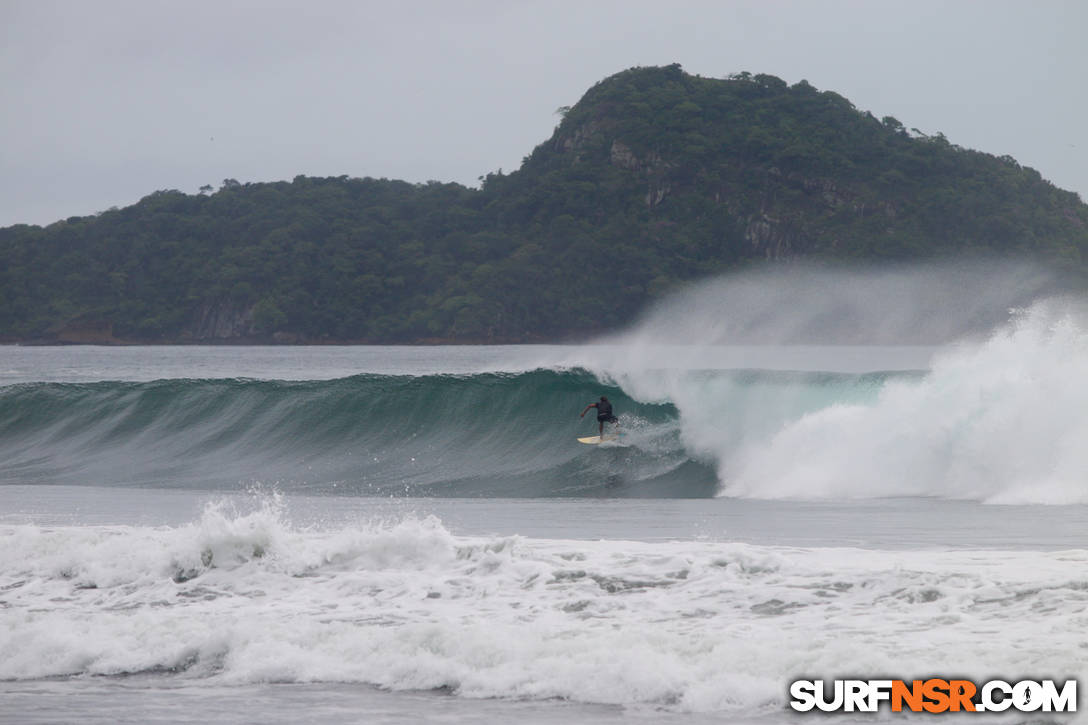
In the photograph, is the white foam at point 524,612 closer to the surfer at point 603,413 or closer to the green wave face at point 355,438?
the green wave face at point 355,438

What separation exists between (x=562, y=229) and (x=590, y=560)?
88.2 meters

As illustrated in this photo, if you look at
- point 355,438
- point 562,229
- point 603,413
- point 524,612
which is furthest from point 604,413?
point 562,229

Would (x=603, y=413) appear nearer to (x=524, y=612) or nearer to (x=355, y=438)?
(x=355, y=438)

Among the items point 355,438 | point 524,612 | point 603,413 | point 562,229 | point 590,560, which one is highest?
point 562,229

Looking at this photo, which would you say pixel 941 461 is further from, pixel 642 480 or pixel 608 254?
pixel 608 254

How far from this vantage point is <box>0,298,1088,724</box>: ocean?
723 centimetres

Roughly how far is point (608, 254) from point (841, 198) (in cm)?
1859

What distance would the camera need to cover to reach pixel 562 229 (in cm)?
9700

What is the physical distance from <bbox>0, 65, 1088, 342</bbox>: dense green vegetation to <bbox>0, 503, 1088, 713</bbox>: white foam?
77.6 meters

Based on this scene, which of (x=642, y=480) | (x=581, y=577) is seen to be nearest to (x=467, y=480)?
(x=642, y=480)

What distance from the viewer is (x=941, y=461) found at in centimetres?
1755

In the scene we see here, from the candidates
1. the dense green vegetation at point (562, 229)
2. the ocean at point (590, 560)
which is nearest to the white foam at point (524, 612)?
the ocean at point (590, 560)

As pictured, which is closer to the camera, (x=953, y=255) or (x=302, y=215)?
(x=953, y=255)

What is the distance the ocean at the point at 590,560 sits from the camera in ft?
23.7
